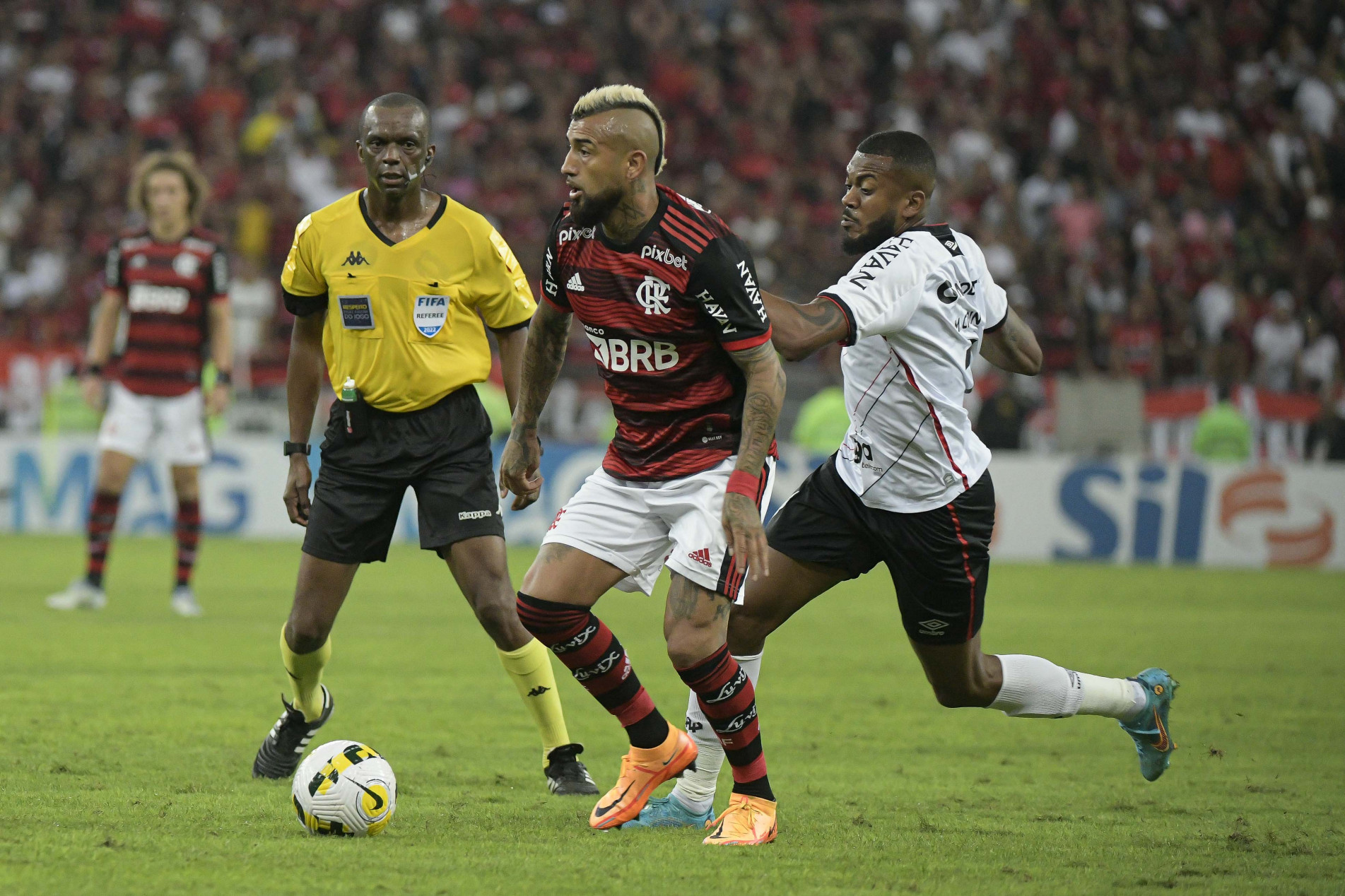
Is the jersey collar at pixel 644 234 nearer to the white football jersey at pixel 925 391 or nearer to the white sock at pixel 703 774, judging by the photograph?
the white football jersey at pixel 925 391

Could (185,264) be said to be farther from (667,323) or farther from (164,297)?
(667,323)

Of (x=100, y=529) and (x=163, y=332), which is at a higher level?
(x=163, y=332)

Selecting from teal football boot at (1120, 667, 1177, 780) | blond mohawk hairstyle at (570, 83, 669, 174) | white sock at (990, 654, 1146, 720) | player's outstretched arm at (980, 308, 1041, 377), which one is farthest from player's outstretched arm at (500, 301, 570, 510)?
teal football boot at (1120, 667, 1177, 780)

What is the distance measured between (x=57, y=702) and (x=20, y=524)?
1036 cm

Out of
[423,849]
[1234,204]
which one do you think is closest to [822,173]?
[1234,204]

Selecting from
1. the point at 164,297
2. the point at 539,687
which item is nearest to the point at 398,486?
the point at 539,687

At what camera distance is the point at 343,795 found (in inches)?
195

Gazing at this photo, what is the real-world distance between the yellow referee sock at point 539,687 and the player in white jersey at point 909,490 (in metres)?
0.62

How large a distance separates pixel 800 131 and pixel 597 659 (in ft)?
60.6

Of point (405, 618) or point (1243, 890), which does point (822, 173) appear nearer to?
point (405, 618)

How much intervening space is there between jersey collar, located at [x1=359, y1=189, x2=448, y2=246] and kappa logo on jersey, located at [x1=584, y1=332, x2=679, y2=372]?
3.52 feet

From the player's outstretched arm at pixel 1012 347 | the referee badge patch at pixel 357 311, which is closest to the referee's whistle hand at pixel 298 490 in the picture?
the referee badge patch at pixel 357 311

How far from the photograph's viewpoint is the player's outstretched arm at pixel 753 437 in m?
4.76

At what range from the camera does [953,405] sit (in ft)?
18.2
